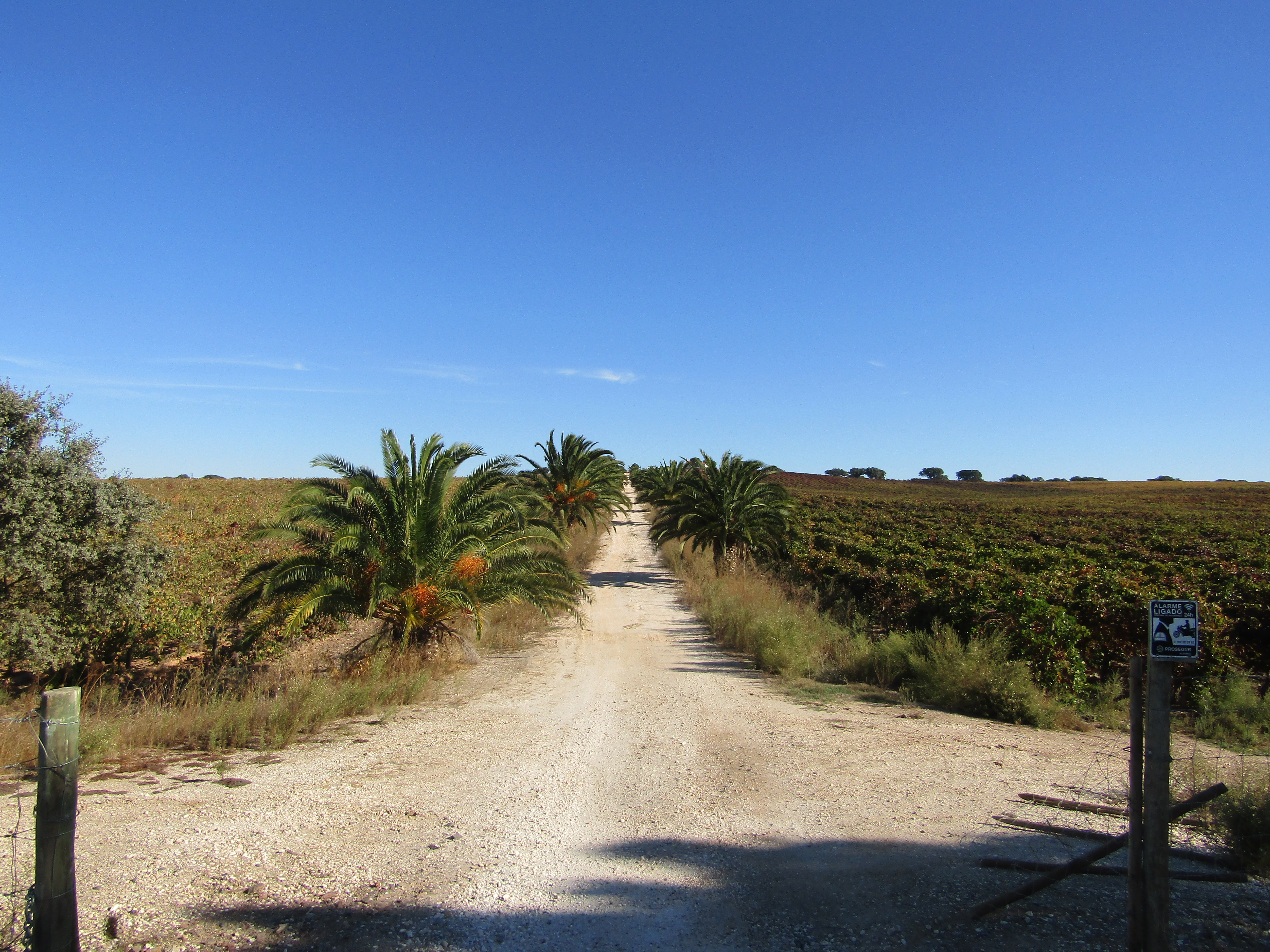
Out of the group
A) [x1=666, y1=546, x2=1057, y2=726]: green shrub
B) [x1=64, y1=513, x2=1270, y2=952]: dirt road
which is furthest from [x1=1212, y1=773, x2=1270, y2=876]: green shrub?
[x1=666, y1=546, x2=1057, y2=726]: green shrub

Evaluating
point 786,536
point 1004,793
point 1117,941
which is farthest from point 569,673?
point 786,536

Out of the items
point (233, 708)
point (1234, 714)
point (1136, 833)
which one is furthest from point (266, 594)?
point (1234, 714)

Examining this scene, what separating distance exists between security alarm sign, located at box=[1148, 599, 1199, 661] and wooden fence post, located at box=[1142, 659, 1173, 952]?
4.1 inches

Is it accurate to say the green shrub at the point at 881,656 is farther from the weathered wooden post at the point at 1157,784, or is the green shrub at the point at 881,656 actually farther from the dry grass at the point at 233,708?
the weathered wooden post at the point at 1157,784

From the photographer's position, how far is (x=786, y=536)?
22547mm

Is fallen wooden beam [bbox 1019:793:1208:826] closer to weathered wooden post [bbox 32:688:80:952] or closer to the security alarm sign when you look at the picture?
the security alarm sign

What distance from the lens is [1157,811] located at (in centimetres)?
333

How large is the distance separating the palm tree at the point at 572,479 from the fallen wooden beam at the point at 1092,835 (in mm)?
22174

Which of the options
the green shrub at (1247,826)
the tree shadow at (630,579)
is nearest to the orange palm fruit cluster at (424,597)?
the green shrub at (1247,826)

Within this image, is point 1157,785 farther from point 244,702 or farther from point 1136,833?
point 244,702

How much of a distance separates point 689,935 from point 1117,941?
216 centimetres

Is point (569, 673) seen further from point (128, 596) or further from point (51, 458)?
point (51, 458)

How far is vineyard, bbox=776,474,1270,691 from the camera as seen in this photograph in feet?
34.7

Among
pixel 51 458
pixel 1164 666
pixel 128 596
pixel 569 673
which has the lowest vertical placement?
pixel 569 673
